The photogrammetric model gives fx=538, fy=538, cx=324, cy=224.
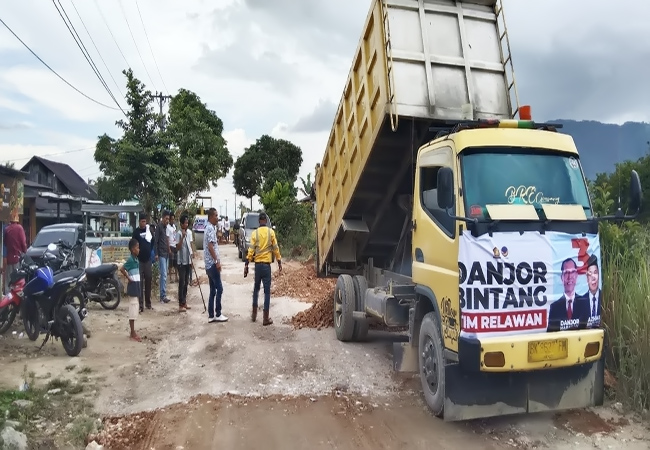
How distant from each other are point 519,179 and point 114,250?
10206 millimetres

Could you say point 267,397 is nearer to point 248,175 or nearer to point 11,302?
point 11,302

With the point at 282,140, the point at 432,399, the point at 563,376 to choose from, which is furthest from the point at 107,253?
the point at 282,140

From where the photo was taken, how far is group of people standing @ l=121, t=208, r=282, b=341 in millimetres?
8281

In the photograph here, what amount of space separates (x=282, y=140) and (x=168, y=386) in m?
40.1

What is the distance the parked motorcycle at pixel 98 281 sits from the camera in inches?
360

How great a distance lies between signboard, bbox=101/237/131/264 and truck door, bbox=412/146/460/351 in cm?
880

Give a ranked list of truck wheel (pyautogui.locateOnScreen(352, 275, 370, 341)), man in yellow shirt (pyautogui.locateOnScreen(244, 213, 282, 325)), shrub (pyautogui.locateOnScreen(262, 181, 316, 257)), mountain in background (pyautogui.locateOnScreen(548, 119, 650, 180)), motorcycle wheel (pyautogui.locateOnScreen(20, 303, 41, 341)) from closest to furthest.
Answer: mountain in background (pyautogui.locateOnScreen(548, 119, 650, 180)) < motorcycle wheel (pyautogui.locateOnScreen(20, 303, 41, 341)) < truck wheel (pyautogui.locateOnScreen(352, 275, 370, 341)) < man in yellow shirt (pyautogui.locateOnScreen(244, 213, 282, 325)) < shrub (pyautogui.locateOnScreen(262, 181, 316, 257))

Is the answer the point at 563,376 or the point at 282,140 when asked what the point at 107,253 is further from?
the point at 282,140

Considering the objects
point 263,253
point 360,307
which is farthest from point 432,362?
point 263,253

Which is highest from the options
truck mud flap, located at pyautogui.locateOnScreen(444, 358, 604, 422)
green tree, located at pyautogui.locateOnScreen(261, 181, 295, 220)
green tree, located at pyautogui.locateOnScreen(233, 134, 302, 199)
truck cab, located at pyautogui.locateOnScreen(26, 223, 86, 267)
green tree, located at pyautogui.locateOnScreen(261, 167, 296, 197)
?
green tree, located at pyautogui.locateOnScreen(233, 134, 302, 199)

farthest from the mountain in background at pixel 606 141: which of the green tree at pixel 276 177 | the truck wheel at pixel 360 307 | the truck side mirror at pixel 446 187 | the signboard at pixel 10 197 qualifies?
the green tree at pixel 276 177

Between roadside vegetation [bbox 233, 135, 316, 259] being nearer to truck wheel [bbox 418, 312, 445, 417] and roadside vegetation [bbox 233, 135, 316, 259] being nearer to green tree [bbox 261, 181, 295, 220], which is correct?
green tree [bbox 261, 181, 295, 220]

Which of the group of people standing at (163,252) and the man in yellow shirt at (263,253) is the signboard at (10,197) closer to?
the group of people standing at (163,252)

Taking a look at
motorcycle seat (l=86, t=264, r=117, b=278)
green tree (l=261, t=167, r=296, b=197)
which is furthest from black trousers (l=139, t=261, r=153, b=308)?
green tree (l=261, t=167, r=296, b=197)
